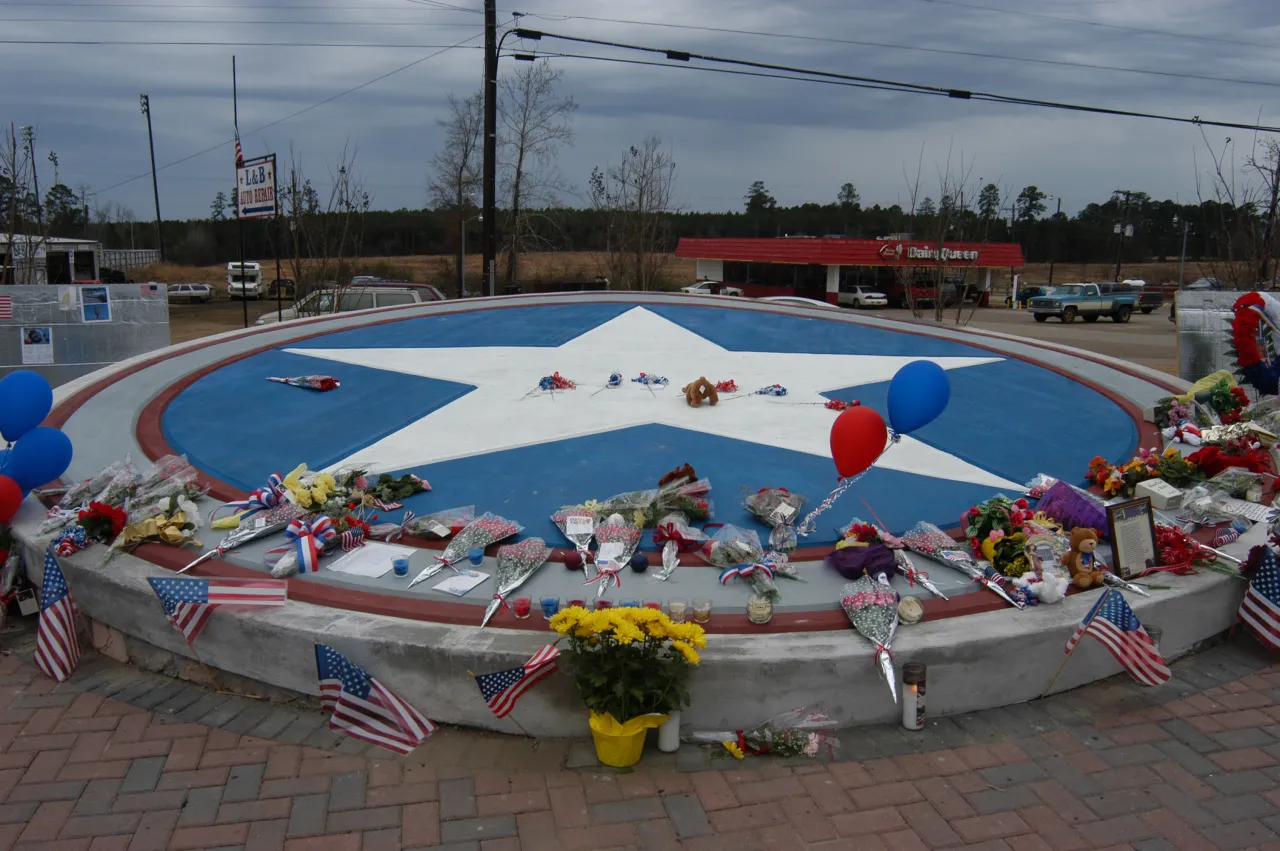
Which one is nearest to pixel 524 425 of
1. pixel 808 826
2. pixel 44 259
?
pixel 808 826

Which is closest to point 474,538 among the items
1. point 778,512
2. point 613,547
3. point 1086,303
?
point 613,547

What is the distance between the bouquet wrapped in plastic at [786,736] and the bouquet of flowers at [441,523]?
2.16 metres

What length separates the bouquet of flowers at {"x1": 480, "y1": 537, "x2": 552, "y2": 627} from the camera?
4.83 metres

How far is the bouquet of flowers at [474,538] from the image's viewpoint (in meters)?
5.22

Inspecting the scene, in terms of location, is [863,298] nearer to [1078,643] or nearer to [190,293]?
[190,293]

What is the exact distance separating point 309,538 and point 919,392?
3621 millimetres

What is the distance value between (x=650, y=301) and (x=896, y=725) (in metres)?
10.3

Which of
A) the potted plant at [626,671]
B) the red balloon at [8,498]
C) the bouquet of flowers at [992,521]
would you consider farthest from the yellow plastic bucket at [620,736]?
the red balloon at [8,498]

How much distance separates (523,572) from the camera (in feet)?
16.7

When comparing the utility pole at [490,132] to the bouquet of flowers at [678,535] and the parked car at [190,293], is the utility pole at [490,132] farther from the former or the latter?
the parked car at [190,293]

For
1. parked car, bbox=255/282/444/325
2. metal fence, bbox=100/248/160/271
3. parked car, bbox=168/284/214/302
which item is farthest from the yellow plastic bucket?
metal fence, bbox=100/248/160/271

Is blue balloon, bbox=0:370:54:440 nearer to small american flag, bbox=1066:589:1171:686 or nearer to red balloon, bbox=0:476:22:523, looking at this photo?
red balloon, bbox=0:476:22:523

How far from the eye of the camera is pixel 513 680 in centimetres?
416

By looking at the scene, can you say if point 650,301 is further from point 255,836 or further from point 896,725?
point 255,836
